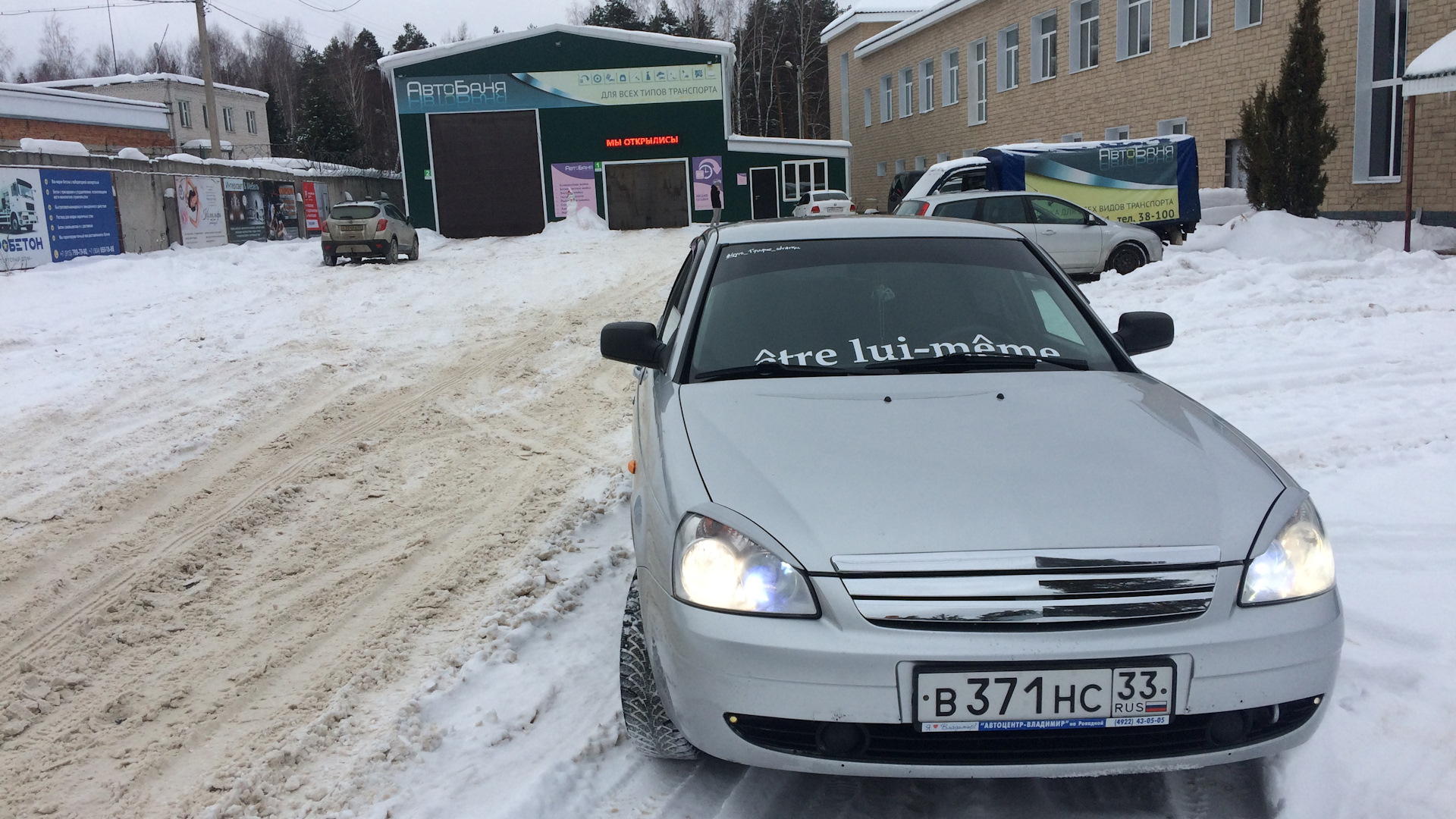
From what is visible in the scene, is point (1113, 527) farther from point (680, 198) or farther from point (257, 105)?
point (257, 105)

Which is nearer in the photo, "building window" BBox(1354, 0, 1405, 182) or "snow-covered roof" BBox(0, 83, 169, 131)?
"building window" BBox(1354, 0, 1405, 182)

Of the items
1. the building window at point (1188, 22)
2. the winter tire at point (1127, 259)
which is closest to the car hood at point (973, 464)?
the winter tire at point (1127, 259)

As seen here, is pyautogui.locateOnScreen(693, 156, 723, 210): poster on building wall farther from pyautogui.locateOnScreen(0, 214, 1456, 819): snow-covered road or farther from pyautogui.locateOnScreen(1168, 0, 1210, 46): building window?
pyautogui.locateOnScreen(0, 214, 1456, 819): snow-covered road

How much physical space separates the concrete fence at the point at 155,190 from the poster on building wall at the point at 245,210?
1.6 inches

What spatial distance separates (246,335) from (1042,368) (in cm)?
1047

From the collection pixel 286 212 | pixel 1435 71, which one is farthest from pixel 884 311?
pixel 286 212

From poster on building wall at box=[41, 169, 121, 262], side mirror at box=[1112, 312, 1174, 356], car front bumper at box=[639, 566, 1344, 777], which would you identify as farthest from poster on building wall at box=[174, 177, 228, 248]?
car front bumper at box=[639, 566, 1344, 777]

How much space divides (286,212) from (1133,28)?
79.8 ft

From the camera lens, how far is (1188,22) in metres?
24.5

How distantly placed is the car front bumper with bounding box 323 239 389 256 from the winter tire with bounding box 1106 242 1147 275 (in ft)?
48.6

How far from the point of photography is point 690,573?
241 centimetres

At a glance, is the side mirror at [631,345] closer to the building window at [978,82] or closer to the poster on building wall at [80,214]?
the poster on building wall at [80,214]

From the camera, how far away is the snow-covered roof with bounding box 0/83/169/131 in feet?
144

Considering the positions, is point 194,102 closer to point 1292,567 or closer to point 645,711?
point 645,711
